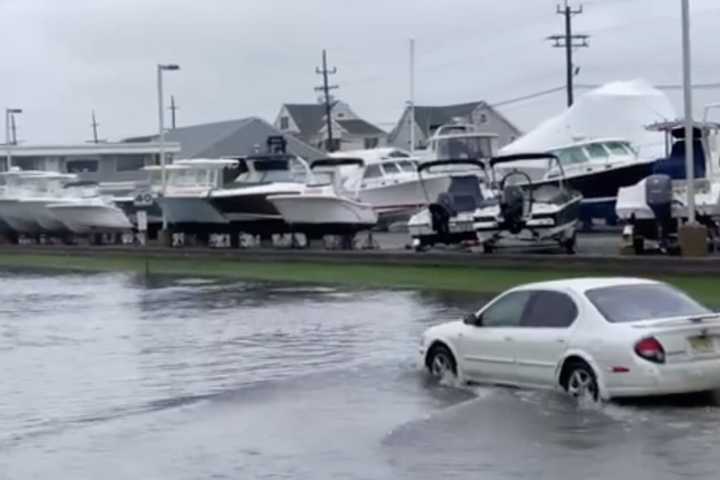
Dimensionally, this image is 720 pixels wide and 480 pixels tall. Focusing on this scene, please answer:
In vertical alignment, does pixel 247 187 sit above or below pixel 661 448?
above

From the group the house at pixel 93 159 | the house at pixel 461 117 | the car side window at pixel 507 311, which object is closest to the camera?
the car side window at pixel 507 311

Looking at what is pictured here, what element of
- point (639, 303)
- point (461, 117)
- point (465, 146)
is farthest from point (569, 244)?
point (461, 117)

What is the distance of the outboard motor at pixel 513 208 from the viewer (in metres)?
35.6

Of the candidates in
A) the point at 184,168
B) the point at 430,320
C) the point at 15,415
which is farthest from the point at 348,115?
the point at 15,415

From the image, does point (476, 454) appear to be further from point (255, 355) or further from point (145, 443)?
point (255, 355)

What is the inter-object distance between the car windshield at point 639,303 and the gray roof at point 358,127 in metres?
106

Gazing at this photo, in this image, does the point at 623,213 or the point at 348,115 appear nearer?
the point at 623,213

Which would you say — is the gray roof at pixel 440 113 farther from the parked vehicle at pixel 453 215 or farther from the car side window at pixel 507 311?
the car side window at pixel 507 311

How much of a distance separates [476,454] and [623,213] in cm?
2235

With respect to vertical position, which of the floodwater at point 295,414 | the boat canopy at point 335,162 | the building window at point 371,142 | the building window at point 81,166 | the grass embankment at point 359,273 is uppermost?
the building window at point 371,142

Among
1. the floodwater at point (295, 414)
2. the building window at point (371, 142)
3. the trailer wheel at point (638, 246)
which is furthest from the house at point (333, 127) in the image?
the floodwater at point (295, 414)

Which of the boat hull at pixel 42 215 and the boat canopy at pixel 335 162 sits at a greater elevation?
the boat canopy at pixel 335 162

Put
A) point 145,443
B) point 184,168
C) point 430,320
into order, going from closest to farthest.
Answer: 1. point 145,443
2. point 430,320
3. point 184,168

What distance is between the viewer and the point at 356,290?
110 ft
